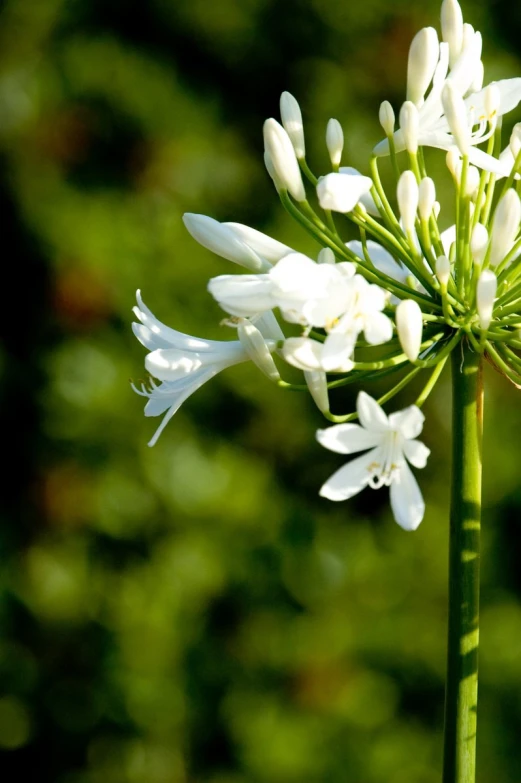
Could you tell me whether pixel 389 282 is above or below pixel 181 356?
above

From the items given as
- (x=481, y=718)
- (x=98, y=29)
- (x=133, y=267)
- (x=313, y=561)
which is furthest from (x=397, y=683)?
(x=98, y=29)

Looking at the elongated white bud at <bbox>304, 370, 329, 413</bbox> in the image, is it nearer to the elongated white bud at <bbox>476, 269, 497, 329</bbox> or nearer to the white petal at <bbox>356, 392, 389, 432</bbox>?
the white petal at <bbox>356, 392, 389, 432</bbox>

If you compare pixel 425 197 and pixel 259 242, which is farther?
pixel 259 242

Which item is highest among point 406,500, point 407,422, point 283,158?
point 283,158

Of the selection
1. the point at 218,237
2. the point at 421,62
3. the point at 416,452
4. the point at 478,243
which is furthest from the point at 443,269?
the point at 421,62

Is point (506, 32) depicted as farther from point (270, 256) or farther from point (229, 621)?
point (270, 256)

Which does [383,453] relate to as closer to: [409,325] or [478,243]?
[409,325]
